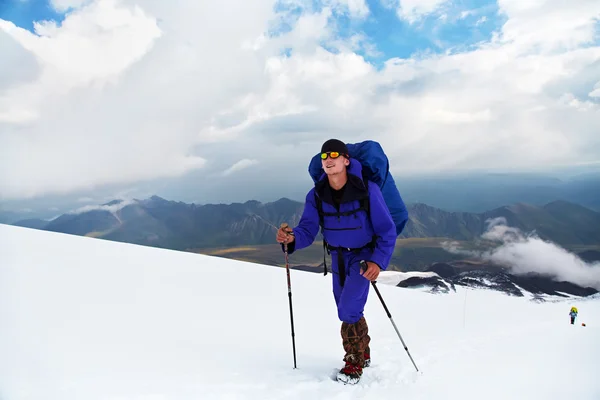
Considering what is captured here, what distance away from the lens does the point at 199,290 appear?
6.79 m

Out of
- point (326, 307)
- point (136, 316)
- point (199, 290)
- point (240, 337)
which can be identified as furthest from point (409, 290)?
point (136, 316)

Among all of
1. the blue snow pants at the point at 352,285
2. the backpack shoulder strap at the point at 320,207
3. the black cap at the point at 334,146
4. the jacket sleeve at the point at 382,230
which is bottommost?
the blue snow pants at the point at 352,285

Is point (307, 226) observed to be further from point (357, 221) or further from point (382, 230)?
point (382, 230)

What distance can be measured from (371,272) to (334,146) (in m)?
1.27

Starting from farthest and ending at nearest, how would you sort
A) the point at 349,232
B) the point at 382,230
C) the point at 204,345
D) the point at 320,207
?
the point at 204,345 → the point at 320,207 → the point at 349,232 → the point at 382,230

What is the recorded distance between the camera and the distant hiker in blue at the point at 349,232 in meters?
3.81

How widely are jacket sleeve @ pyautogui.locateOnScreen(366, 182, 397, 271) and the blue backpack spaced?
0.29 ft

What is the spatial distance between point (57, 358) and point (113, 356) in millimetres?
447

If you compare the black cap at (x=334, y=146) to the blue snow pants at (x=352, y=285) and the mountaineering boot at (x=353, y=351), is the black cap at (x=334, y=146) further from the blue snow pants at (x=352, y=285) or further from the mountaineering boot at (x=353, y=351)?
the mountaineering boot at (x=353, y=351)

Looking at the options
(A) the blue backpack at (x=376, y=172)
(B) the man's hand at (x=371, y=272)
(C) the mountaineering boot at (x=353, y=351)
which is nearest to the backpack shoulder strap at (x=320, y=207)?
(A) the blue backpack at (x=376, y=172)

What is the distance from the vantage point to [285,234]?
413 centimetres

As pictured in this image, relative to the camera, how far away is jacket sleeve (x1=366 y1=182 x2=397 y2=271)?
378 centimetres

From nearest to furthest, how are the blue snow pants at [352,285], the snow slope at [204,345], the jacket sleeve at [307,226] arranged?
1. the snow slope at [204,345]
2. the blue snow pants at [352,285]
3. the jacket sleeve at [307,226]

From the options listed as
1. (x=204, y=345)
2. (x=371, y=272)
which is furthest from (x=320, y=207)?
(x=204, y=345)
